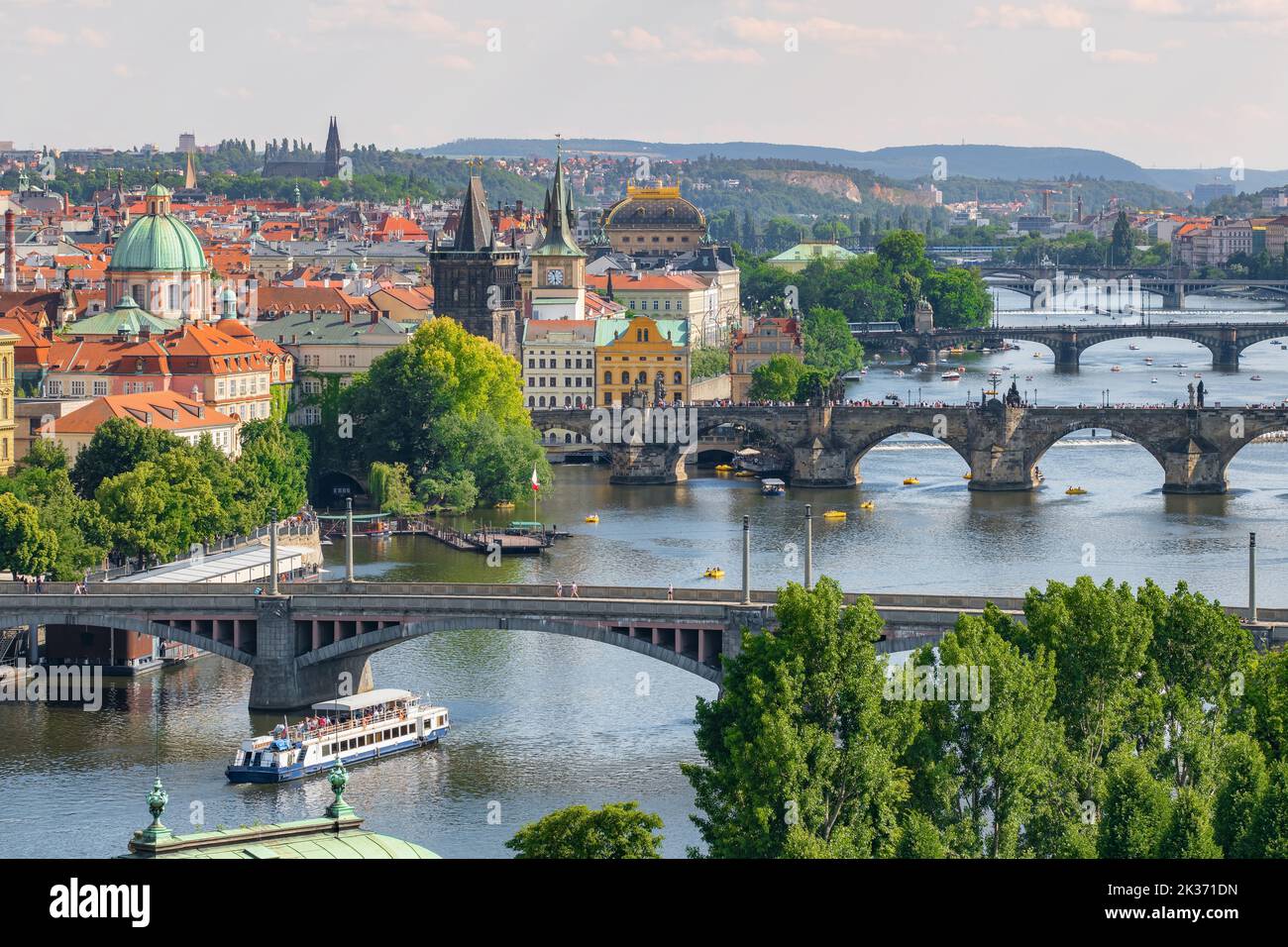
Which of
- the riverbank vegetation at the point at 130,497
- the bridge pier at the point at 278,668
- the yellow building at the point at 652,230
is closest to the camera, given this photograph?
the bridge pier at the point at 278,668

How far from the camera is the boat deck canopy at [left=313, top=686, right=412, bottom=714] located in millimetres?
40812

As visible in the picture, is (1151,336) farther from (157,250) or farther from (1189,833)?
(1189,833)

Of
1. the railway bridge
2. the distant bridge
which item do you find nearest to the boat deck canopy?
the railway bridge

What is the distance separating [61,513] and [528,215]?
293 feet

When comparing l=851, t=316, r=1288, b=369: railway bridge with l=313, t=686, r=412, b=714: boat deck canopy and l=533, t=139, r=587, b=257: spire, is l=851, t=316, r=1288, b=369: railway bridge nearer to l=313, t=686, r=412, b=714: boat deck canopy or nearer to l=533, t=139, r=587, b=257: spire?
l=533, t=139, r=587, b=257: spire

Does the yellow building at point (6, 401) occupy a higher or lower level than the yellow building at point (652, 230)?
lower

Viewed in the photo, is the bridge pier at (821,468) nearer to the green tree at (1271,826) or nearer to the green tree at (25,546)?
the green tree at (25,546)

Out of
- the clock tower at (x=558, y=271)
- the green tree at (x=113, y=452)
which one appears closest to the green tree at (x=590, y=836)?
the green tree at (x=113, y=452)

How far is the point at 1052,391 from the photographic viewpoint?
98.8 m

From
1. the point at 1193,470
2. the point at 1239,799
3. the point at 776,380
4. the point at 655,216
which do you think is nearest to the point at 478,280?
the point at 776,380

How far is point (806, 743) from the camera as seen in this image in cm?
2731

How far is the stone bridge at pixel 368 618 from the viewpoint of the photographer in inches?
1587

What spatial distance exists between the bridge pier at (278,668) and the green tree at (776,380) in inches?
1849

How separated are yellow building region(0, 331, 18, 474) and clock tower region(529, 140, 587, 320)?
106 feet
